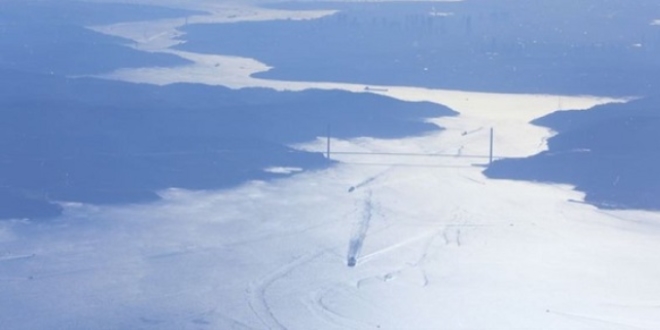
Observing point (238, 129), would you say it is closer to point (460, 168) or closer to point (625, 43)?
point (460, 168)

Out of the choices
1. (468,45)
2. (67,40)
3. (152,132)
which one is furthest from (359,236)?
(67,40)

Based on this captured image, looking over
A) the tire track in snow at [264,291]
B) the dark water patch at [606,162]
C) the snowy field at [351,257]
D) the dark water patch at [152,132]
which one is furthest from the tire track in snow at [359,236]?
the dark water patch at [606,162]

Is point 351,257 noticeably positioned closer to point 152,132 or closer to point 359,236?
point 359,236

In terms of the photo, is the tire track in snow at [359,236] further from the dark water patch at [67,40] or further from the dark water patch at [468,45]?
the dark water patch at [67,40]

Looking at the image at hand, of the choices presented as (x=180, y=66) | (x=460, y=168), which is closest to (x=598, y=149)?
(x=460, y=168)

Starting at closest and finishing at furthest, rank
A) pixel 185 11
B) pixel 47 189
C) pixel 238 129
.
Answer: pixel 47 189, pixel 238 129, pixel 185 11

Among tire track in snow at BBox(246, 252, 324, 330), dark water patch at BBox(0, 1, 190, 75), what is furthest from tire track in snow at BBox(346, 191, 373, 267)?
dark water patch at BBox(0, 1, 190, 75)
